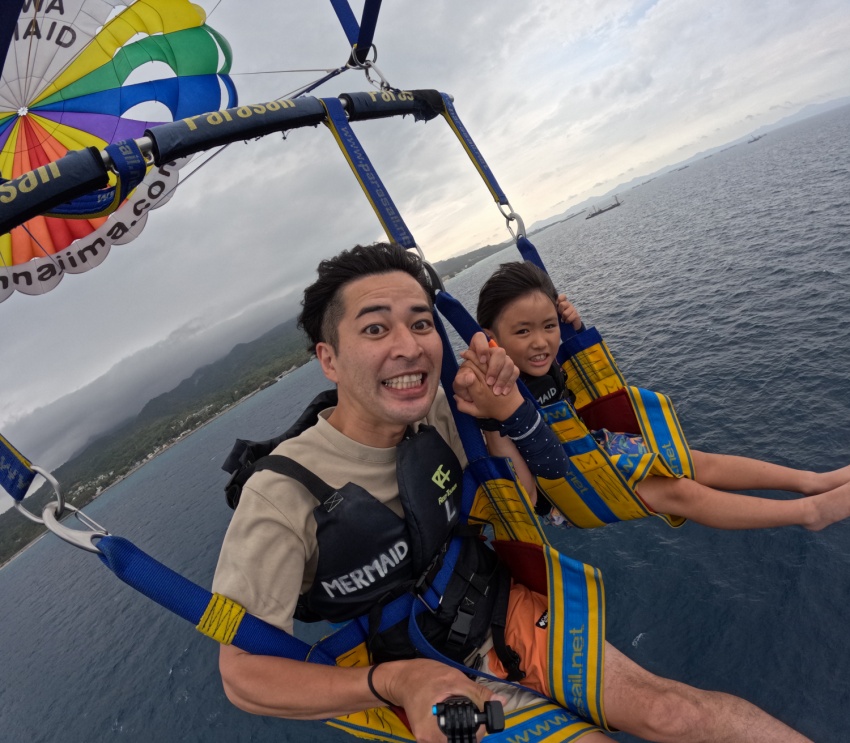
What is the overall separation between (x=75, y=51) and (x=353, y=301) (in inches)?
277

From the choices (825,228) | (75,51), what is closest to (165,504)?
(75,51)

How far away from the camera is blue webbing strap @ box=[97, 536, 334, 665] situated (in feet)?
5.67

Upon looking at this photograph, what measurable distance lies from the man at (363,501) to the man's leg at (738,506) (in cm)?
132

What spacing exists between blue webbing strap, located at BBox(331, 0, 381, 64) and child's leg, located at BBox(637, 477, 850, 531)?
14.6 ft

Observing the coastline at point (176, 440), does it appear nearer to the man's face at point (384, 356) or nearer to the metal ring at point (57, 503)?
the metal ring at point (57, 503)

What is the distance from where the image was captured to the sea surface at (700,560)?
14.0ft

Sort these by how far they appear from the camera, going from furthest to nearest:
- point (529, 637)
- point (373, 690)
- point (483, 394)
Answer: point (529, 637)
point (483, 394)
point (373, 690)

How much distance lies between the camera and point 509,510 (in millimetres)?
2490

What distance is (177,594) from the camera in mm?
1780

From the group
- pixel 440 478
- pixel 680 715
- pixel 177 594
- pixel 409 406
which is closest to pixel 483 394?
pixel 409 406

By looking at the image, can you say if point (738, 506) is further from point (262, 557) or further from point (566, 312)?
point (262, 557)

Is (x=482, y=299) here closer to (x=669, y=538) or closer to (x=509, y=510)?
(x=509, y=510)

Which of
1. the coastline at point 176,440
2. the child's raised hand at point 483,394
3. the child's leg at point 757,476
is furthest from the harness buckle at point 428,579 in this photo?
the coastline at point 176,440

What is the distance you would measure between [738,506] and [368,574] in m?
2.99
